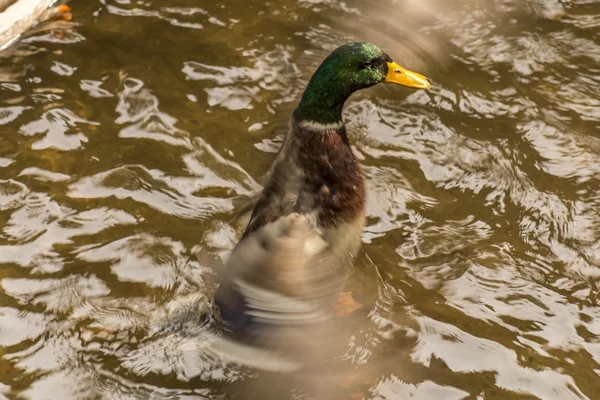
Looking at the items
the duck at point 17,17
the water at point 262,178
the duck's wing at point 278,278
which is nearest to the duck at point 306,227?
the duck's wing at point 278,278

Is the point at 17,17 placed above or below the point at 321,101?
below

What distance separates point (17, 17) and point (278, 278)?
2.85 m

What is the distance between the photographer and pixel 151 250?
376cm

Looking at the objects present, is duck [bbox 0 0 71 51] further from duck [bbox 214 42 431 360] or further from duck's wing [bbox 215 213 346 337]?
duck's wing [bbox 215 213 346 337]

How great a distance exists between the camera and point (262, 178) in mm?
4109

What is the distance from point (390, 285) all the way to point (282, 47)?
1979mm

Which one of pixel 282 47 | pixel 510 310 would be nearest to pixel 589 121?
pixel 510 310

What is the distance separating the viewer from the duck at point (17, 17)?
477 centimetres

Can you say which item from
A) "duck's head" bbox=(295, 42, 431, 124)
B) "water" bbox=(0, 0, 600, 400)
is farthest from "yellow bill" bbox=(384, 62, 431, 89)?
"water" bbox=(0, 0, 600, 400)

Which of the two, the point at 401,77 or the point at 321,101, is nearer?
the point at 321,101

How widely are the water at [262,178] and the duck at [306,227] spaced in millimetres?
229

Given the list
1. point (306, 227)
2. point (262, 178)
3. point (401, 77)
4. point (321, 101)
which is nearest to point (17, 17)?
point (262, 178)

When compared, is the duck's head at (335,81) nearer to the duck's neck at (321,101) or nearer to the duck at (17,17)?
the duck's neck at (321,101)

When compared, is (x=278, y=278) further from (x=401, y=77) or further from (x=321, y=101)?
(x=401, y=77)
